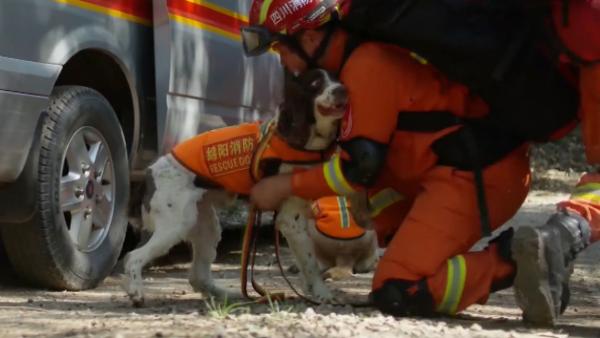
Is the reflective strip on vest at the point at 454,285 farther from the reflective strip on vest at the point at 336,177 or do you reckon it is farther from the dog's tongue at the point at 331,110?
the dog's tongue at the point at 331,110

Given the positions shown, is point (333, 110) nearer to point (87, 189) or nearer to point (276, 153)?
point (276, 153)

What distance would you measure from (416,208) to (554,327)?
68 centimetres

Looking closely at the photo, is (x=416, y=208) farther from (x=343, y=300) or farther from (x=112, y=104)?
(x=112, y=104)

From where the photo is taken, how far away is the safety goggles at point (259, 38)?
14.1ft

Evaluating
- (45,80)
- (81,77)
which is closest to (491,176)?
(45,80)

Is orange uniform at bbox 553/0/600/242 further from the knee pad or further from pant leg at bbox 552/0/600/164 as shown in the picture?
the knee pad

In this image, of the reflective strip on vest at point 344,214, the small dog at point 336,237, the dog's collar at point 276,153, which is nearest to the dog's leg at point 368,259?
the small dog at point 336,237

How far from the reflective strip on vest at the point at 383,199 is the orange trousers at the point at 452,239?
29cm

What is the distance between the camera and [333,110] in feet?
13.4

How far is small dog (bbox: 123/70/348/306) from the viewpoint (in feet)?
14.1

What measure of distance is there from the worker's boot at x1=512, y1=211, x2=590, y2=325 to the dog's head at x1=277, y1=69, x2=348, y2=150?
2.80 feet

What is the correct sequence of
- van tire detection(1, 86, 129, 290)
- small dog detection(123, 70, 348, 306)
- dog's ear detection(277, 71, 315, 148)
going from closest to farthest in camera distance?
dog's ear detection(277, 71, 315, 148) < small dog detection(123, 70, 348, 306) < van tire detection(1, 86, 129, 290)

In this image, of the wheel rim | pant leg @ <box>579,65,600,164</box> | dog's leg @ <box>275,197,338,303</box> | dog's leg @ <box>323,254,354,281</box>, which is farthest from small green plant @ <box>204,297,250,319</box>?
pant leg @ <box>579,65,600,164</box>

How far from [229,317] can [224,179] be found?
1.08 meters
